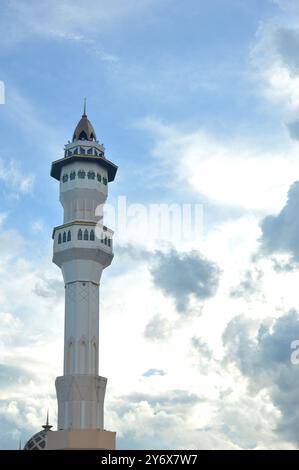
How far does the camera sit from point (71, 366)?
8919 centimetres

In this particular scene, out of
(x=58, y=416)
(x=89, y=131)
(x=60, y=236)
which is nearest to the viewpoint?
(x=58, y=416)

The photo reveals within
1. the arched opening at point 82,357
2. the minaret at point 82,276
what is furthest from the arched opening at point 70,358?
the arched opening at point 82,357

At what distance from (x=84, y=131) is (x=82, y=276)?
2128 cm

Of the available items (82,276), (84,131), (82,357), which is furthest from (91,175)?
(82,357)

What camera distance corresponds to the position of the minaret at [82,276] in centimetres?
8712

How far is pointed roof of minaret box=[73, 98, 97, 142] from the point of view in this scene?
10069 centimetres

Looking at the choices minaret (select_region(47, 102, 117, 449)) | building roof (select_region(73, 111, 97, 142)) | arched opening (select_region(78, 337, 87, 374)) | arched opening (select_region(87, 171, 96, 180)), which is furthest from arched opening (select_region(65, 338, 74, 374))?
building roof (select_region(73, 111, 97, 142))

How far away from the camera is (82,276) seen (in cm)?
9219

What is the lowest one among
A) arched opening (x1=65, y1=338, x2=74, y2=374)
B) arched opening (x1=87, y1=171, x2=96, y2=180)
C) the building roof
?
arched opening (x1=65, y1=338, x2=74, y2=374)

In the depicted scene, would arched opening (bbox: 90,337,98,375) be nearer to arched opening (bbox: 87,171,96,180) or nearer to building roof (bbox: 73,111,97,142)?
arched opening (bbox: 87,171,96,180)

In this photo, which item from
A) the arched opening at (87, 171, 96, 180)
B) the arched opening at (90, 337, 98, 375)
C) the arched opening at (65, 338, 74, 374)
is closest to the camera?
the arched opening at (65, 338, 74, 374)
